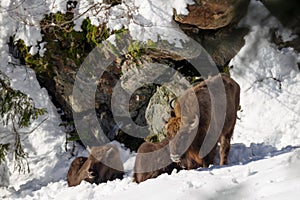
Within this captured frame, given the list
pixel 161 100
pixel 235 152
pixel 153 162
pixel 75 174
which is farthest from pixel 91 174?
pixel 235 152

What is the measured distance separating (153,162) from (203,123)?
34.0 inches

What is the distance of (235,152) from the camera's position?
6.78 m

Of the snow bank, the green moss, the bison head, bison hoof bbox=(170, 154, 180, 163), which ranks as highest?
the green moss

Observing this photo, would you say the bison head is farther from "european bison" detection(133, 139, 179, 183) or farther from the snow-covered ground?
the snow-covered ground

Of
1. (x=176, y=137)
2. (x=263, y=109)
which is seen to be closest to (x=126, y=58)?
(x=263, y=109)

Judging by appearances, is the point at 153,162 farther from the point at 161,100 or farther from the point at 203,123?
the point at 161,100

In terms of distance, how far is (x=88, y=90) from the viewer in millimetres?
9562

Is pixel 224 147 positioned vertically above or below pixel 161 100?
below

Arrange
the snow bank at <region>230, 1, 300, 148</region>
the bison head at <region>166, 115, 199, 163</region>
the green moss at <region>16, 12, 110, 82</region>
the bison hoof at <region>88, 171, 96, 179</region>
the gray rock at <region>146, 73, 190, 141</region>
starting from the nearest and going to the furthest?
the bison head at <region>166, 115, 199, 163</region>
the bison hoof at <region>88, 171, 96, 179</region>
the snow bank at <region>230, 1, 300, 148</region>
the gray rock at <region>146, 73, 190, 141</region>
the green moss at <region>16, 12, 110, 82</region>

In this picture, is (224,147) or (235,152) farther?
(235,152)

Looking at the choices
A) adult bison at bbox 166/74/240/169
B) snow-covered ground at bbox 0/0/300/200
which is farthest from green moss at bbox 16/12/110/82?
adult bison at bbox 166/74/240/169

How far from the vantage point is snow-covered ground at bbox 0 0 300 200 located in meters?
4.37

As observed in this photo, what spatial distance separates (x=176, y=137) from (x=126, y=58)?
3.20 m

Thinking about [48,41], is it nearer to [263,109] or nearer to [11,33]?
[11,33]
